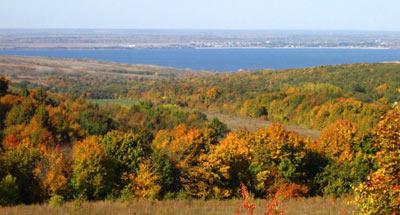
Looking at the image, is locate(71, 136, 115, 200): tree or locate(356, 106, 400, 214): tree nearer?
locate(356, 106, 400, 214): tree

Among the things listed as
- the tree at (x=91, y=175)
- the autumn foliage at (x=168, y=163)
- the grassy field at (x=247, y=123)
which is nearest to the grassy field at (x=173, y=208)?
the autumn foliage at (x=168, y=163)

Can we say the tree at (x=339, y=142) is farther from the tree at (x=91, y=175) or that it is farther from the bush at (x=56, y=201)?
the bush at (x=56, y=201)

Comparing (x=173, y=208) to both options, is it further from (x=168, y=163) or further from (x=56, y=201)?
(x=56, y=201)

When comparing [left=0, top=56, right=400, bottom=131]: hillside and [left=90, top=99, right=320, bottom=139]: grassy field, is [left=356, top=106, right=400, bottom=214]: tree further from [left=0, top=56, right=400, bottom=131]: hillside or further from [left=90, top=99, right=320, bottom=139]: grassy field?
[left=90, top=99, right=320, bottom=139]: grassy field

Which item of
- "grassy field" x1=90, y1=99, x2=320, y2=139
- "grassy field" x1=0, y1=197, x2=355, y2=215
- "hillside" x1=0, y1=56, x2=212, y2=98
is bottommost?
"hillside" x1=0, y1=56, x2=212, y2=98

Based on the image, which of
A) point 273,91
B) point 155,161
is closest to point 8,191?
point 155,161

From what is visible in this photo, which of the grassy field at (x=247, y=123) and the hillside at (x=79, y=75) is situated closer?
the grassy field at (x=247, y=123)

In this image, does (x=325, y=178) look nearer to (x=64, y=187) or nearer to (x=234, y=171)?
(x=234, y=171)

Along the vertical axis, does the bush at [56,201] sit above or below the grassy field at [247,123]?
above

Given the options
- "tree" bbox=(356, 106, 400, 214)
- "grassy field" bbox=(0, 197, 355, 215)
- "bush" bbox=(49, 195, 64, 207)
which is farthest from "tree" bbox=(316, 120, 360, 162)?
"tree" bbox=(356, 106, 400, 214)
